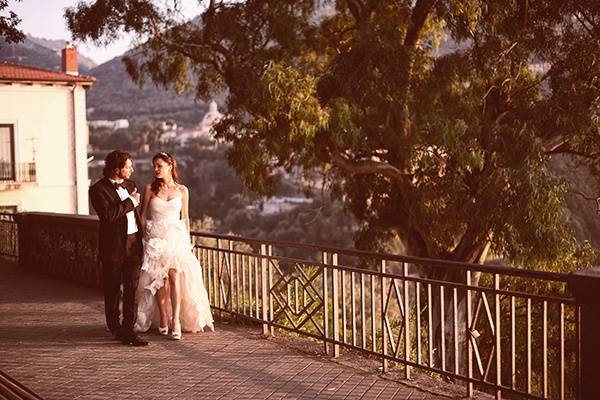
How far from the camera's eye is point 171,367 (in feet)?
24.6

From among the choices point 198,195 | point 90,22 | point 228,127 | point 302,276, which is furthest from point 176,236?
point 198,195

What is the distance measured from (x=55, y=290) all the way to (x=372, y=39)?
343 inches

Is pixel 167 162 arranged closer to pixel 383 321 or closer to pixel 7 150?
→ pixel 383 321

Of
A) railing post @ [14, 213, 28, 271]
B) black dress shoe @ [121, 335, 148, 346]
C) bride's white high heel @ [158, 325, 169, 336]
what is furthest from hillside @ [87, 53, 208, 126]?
black dress shoe @ [121, 335, 148, 346]

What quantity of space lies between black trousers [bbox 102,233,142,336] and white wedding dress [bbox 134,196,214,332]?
23 cm

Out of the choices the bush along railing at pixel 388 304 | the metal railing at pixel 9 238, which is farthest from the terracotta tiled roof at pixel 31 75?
the bush along railing at pixel 388 304

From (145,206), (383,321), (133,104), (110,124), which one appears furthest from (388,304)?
(133,104)

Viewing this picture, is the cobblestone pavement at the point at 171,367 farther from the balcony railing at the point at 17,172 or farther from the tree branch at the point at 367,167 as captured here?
the balcony railing at the point at 17,172

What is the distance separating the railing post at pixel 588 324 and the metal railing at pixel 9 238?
1426 centimetres

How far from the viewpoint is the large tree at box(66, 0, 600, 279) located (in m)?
17.2

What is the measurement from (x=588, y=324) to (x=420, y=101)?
13780mm

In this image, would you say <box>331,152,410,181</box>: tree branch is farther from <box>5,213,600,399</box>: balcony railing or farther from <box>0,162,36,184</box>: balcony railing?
<box>0,162,36,184</box>: balcony railing

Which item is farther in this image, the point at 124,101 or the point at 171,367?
the point at 124,101

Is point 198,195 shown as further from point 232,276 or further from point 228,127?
point 232,276
